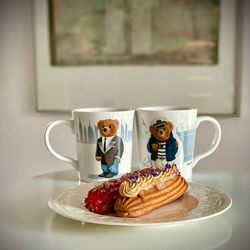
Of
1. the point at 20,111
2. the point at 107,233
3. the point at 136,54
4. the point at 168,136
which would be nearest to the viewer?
the point at 107,233

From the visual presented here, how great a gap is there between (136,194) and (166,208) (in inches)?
2.0

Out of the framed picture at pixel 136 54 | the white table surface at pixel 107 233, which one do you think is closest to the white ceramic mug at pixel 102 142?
the white table surface at pixel 107 233

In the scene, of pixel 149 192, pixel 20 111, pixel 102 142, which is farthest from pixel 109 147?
pixel 20 111

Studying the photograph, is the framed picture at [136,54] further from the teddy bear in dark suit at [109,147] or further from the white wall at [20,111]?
the teddy bear in dark suit at [109,147]

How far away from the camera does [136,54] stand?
1.03 meters

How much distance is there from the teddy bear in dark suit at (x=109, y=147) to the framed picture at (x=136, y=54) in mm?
374

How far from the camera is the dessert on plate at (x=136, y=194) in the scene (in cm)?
49

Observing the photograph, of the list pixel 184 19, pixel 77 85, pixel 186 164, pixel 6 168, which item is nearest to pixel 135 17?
pixel 184 19

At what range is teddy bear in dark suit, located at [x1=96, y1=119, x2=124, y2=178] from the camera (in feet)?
2.21

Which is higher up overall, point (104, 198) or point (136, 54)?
point (136, 54)

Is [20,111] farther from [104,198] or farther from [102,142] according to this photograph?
[104,198]

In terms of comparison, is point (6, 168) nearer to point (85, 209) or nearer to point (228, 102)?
point (228, 102)

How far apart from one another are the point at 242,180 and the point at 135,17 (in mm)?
493

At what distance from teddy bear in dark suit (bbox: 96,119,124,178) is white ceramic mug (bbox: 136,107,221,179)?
0.15 ft
